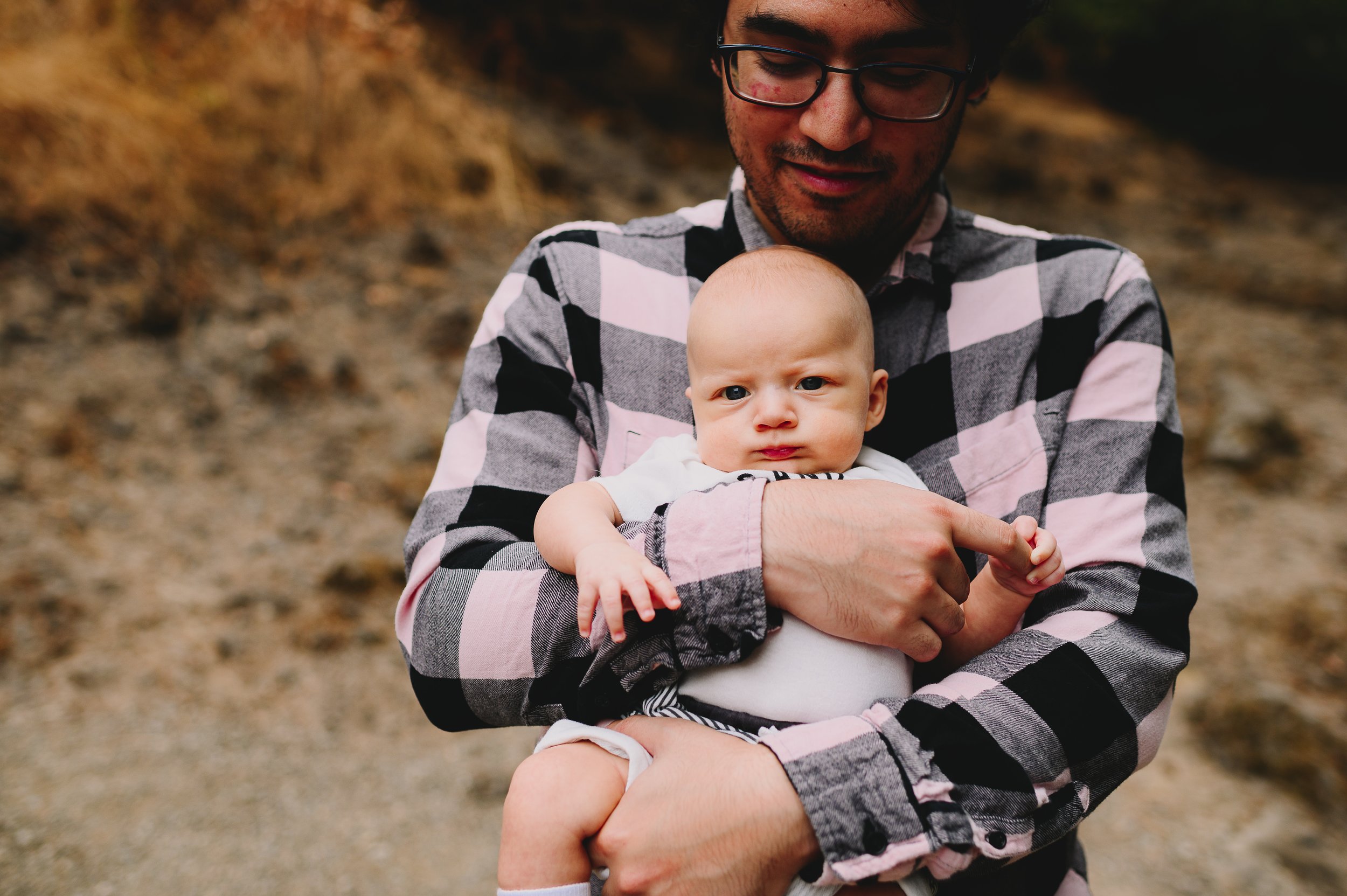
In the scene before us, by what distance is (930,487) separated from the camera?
1.58 metres

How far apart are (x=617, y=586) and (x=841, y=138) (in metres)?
0.85

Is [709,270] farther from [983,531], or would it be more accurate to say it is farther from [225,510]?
[225,510]

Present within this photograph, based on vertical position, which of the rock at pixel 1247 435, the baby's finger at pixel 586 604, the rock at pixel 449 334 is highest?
the baby's finger at pixel 586 604

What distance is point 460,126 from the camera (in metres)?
6.02

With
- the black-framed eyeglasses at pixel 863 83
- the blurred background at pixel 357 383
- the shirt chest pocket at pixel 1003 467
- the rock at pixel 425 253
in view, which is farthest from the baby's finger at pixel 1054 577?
the rock at pixel 425 253

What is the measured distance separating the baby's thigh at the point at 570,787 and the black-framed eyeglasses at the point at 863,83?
3.65ft

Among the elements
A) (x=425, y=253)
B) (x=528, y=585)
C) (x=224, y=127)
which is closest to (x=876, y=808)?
(x=528, y=585)

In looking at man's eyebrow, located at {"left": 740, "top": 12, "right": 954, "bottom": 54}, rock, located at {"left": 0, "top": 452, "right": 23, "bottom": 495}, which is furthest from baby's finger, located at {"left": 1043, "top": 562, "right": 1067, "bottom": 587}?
rock, located at {"left": 0, "top": 452, "right": 23, "bottom": 495}

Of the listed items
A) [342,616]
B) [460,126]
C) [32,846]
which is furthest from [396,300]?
[32,846]

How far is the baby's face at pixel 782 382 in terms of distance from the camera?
4.89ft

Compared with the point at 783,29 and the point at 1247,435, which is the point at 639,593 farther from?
the point at 1247,435

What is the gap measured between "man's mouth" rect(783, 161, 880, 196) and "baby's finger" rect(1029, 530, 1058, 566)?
2.23 feet

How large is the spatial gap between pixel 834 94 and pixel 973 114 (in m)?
7.78

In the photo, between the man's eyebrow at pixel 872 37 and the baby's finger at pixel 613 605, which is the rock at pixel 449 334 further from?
the baby's finger at pixel 613 605
